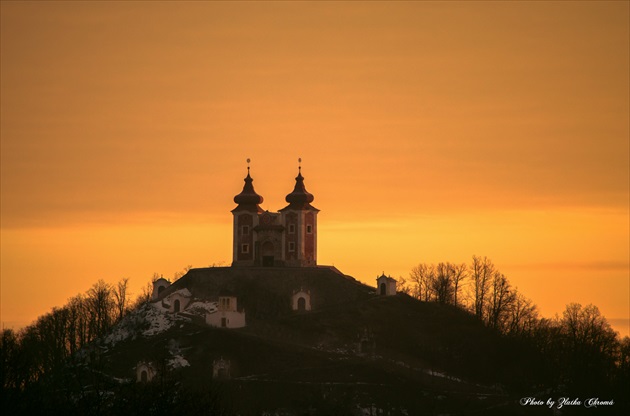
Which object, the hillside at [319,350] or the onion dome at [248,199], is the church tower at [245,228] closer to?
the onion dome at [248,199]

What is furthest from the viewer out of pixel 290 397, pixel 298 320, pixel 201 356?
pixel 298 320

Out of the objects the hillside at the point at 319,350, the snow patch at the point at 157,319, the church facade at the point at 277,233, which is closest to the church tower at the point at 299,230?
the church facade at the point at 277,233

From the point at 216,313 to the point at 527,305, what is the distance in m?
28.8

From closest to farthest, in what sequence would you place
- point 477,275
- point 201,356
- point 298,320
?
point 201,356 → point 298,320 → point 477,275

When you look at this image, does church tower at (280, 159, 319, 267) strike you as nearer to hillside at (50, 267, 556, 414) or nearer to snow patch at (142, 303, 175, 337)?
hillside at (50, 267, 556, 414)

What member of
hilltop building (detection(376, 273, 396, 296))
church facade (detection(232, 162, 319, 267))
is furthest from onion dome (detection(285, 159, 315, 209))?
hilltop building (detection(376, 273, 396, 296))

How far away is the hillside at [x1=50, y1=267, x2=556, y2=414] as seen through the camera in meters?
114

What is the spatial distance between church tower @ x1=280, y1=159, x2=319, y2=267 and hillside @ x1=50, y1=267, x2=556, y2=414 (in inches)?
91.8

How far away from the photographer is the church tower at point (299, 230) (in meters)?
140

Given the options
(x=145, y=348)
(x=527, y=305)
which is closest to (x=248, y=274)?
(x=145, y=348)

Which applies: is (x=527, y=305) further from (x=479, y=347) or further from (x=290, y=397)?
(x=290, y=397)

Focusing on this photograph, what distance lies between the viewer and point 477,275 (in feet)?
458

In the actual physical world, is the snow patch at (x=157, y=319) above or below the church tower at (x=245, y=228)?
below

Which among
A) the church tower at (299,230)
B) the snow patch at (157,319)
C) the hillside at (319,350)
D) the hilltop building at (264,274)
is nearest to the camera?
the hillside at (319,350)
